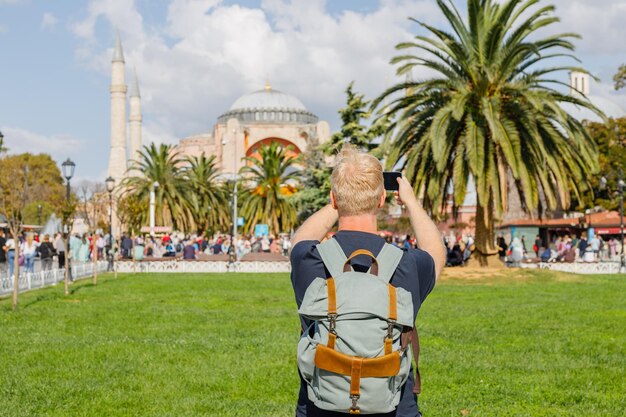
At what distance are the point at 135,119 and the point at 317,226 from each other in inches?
3317

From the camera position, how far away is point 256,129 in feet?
332

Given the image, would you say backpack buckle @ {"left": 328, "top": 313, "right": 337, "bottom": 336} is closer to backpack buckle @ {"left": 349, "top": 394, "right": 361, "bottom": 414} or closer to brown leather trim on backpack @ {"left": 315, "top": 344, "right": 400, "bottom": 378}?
brown leather trim on backpack @ {"left": 315, "top": 344, "right": 400, "bottom": 378}

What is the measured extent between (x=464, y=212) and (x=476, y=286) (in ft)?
192

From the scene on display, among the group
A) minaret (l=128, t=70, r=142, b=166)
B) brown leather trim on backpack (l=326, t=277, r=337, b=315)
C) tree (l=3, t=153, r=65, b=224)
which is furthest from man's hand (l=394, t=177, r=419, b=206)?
minaret (l=128, t=70, r=142, b=166)

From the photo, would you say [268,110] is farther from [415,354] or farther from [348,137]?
[415,354]

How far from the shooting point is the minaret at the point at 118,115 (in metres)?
72.0

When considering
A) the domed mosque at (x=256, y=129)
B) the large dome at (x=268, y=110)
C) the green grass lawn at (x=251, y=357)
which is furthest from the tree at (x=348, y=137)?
the large dome at (x=268, y=110)

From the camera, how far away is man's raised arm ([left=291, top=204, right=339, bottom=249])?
3.10 metres

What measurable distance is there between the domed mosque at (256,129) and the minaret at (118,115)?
1981 cm

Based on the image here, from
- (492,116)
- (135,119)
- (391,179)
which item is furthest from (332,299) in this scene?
(135,119)

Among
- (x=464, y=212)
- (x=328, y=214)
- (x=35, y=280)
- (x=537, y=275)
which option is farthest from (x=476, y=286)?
(x=464, y=212)

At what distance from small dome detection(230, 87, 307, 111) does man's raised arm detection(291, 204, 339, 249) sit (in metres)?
107

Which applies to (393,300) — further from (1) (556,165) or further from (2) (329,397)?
(1) (556,165)

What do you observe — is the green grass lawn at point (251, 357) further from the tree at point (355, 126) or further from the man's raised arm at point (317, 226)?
the tree at point (355, 126)
